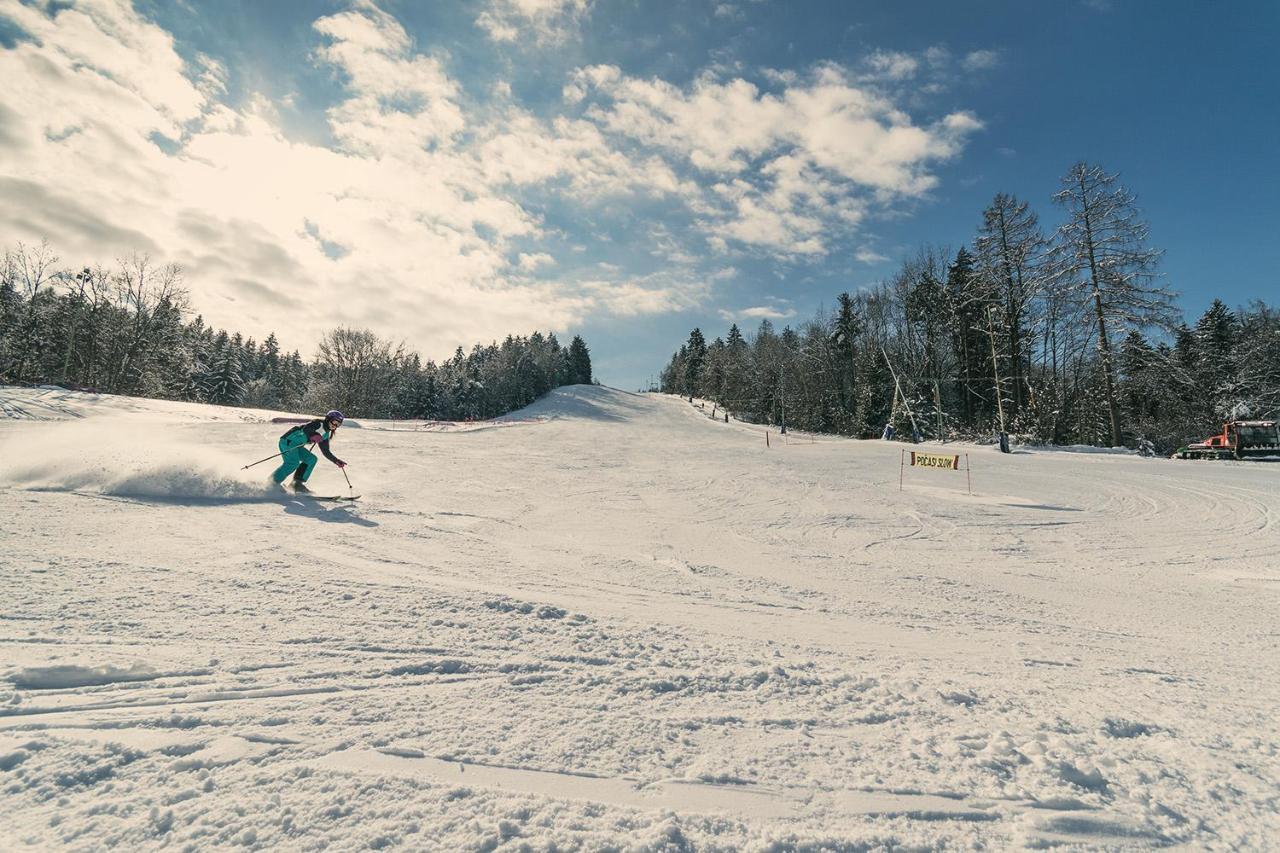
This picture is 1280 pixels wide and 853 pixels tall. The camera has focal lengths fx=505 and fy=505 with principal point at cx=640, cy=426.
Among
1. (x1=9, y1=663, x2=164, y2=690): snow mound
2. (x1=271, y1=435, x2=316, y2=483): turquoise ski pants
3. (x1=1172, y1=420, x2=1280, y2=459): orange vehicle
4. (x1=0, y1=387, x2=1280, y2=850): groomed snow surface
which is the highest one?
(x1=1172, y1=420, x2=1280, y2=459): orange vehicle

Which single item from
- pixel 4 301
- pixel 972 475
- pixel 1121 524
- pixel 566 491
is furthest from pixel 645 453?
pixel 4 301

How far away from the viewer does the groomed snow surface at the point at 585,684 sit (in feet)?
7.43

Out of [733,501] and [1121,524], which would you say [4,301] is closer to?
[733,501]

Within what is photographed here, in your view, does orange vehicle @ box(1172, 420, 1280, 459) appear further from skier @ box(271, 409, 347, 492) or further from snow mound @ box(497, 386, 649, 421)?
snow mound @ box(497, 386, 649, 421)

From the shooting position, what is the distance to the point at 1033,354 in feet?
121

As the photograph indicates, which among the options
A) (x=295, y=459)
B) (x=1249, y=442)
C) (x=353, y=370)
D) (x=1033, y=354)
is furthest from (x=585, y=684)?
(x=353, y=370)

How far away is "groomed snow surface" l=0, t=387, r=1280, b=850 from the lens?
89.1 inches

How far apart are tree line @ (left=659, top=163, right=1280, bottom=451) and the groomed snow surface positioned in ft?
81.3

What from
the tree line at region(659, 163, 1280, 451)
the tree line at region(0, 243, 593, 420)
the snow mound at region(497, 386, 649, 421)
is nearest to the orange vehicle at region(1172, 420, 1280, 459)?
the tree line at region(659, 163, 1280, 451)

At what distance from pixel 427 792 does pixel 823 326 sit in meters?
67.0

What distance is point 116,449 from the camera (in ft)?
30.3

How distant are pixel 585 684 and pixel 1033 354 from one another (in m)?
44.9

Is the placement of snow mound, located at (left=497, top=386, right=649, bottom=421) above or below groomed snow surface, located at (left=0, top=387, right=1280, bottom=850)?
above

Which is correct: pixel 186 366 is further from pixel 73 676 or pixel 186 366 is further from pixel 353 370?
pixel 73 676
